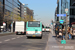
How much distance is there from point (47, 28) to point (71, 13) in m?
25.5

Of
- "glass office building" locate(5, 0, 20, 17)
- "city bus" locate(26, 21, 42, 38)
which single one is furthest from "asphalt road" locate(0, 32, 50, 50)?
"glass office building" locate(5, 0, 20, 17)

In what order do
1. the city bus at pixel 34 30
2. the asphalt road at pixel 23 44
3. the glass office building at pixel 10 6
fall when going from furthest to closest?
the glass office building at pixel 10 6, the city bus at pixel 34 30, the asphalt road at pixel 23 44

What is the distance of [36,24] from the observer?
822 inches

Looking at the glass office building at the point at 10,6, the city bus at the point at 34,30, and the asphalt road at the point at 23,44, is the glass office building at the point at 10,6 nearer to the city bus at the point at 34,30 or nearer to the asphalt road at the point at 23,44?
the city bus at the point at 34,30

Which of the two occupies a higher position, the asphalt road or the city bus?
the city bus

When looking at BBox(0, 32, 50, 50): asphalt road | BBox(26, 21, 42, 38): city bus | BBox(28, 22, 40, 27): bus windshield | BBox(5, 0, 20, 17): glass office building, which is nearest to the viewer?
BBox(0, 32, 50, 50): asphalt road

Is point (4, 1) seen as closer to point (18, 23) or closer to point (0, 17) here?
point (0, 17)

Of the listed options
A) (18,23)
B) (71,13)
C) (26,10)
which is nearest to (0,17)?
(18,23)

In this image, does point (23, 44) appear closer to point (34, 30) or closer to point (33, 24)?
point (34, 30)

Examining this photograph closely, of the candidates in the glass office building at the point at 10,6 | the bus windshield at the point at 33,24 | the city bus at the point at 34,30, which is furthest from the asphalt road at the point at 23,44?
the glass office building at the point at 10,6

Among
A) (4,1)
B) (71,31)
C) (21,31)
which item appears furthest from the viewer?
(4,1)

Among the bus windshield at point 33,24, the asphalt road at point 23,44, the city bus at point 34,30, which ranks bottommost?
the asphalt road at point 23,44

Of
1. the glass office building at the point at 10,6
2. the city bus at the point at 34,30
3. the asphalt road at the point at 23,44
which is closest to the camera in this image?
the asphalt road at the point at 23,44

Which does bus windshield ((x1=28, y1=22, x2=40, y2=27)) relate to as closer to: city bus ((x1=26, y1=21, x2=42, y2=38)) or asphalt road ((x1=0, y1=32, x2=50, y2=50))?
city bus ((x1=26, y1=21, x2=42, y2=38))
